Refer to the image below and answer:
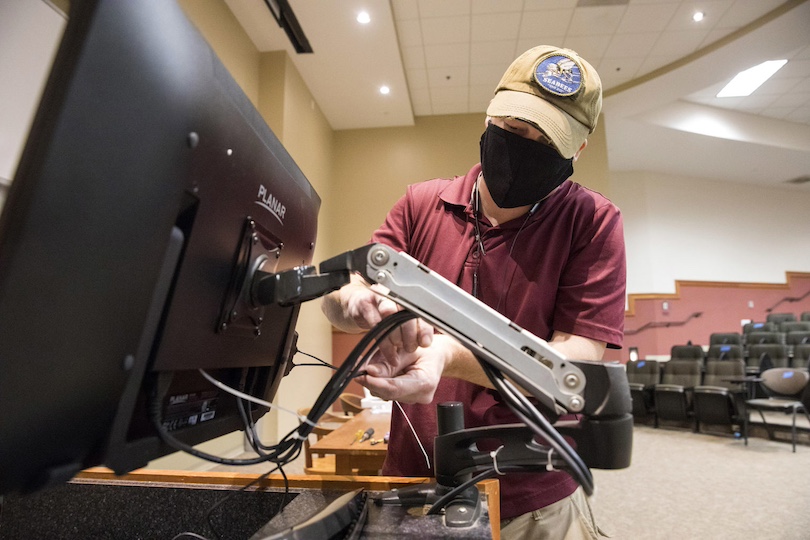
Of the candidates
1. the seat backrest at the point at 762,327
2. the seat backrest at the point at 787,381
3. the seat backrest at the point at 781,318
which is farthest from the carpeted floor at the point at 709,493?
the seat backrest at the point at 781,318

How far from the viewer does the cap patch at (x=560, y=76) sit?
83cm

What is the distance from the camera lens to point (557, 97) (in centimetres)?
85

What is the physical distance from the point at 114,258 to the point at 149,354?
0.10m

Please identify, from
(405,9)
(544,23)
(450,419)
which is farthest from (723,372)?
(450,419)

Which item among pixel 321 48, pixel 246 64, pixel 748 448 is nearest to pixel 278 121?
pixel 246 64

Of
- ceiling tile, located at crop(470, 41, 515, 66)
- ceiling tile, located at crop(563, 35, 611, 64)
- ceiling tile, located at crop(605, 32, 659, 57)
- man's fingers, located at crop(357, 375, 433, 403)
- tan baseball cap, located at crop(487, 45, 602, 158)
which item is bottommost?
man's fingers, located at crop(357, 375, 433, 403)

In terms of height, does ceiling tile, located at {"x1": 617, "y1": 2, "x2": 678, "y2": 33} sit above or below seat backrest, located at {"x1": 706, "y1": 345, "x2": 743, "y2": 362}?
above

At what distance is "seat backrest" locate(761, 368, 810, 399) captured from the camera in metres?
4.84

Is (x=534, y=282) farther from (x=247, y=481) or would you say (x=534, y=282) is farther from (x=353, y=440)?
(x=353, y=440)

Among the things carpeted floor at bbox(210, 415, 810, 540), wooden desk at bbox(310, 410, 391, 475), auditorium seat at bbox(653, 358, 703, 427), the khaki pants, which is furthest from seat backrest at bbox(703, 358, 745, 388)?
the khaki pants

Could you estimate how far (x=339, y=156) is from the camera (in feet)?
21.5

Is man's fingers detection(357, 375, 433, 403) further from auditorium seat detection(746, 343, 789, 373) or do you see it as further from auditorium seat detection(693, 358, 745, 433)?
auditorium seat detection(746, 343, 789, 373)

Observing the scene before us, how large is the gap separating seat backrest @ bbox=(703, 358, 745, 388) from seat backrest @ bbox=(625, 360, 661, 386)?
554 millimetres

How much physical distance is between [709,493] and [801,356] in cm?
369
